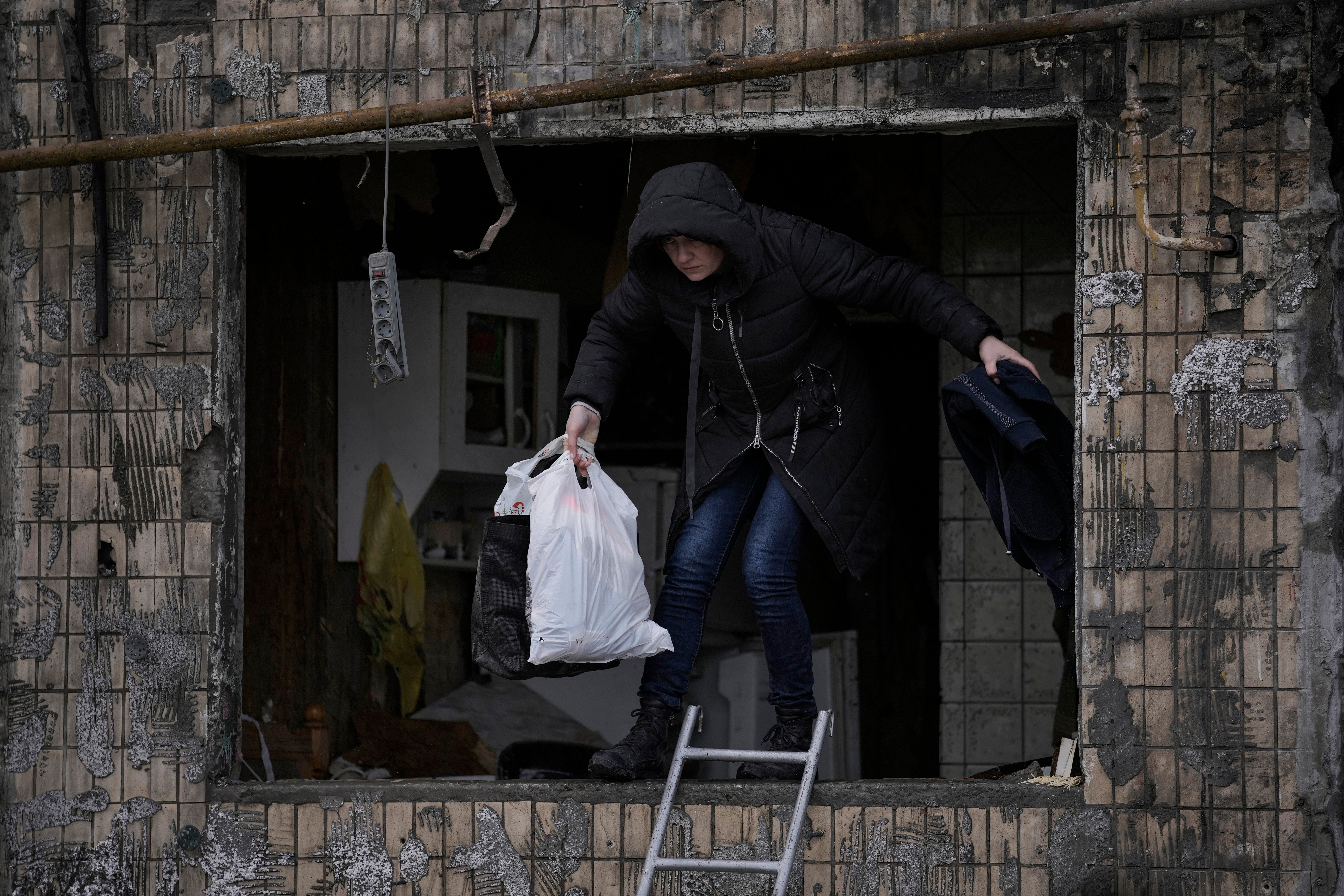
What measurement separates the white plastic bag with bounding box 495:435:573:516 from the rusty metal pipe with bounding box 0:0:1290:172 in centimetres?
97

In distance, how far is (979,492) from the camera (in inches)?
206

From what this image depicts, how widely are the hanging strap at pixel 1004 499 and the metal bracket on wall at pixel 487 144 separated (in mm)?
1499

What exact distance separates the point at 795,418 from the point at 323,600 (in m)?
2.20

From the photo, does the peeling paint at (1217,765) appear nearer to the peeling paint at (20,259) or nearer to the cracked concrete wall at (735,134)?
the cracked concrete wall at (735,134)

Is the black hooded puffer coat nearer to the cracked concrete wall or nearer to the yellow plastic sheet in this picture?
the cracked concrete wall

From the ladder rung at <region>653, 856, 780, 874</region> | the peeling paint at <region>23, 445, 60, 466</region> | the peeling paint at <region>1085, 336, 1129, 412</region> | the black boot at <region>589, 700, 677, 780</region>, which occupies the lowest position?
the ladder rung at <region>653, 856, 780, 874</region>

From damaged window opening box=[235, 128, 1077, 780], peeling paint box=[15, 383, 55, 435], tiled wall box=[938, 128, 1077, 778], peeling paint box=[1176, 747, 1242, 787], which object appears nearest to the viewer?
peeling paint box=[1176, 747, 1242, 787]

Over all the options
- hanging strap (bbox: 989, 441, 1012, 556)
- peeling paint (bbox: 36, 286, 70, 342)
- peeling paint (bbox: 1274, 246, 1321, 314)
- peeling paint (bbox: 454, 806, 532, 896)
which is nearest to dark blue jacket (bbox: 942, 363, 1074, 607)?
hanging strap (bbox: 989, 441, 1012, 556)

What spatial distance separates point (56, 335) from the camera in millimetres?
4078

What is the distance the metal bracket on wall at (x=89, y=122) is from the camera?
4039mm

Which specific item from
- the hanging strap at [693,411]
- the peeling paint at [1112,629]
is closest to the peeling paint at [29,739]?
the hanging strap at [693,411]

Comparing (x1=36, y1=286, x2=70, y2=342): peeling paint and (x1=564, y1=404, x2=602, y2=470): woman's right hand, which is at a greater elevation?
(x1=36, y1=286, x2=70, y2=342): peeling paint

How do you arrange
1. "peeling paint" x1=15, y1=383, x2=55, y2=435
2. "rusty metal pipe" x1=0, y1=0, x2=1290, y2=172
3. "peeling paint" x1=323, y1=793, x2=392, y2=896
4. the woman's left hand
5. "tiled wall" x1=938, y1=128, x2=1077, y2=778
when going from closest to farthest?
"rusty metal pipe" x1=0, y1=0, x2=1290, y2=172 → the woman's left hand → "peeling paint" x1=323, y1=793, x2=392, y2=896 → "peeling paint" x1=15, y1=383, x2=55, y2=435 → "tiled wall" x1=938, y1=128, x2=1077, y2=778

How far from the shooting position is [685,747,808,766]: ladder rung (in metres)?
3.68
